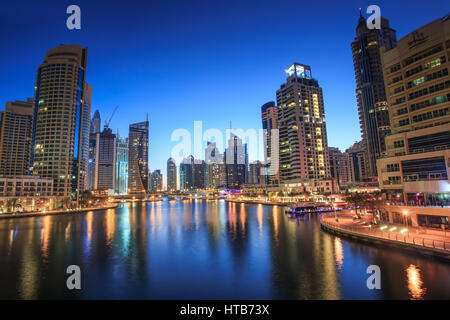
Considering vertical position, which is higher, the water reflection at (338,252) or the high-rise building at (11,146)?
the high-rise building at (11,146)

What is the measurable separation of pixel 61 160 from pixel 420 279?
16272 cm

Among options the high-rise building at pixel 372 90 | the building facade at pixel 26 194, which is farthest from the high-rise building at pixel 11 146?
the high-rise building at pixel 372 90

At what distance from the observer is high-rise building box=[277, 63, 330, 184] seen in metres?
165

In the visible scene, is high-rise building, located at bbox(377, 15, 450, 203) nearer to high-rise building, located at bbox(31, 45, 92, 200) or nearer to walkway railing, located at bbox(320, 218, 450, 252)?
walkway railing, located at bbox(320, 218, 450, 252)

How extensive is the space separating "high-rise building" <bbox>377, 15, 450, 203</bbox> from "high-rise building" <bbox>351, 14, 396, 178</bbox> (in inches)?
4236

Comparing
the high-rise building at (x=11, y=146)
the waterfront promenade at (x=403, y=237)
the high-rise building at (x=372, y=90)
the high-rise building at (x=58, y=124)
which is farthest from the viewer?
the high-rise building at (x=11, y=146)

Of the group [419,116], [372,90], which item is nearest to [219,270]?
[419,116]

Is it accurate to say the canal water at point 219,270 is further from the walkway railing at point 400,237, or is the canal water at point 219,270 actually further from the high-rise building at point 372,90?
the high-rise building at point 372,90

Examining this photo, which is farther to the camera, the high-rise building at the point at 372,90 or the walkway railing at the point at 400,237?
the high-rise building at the point at 372,90

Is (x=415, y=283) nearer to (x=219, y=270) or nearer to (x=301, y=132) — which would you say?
(x=219, y=270)

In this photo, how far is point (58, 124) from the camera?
458ft

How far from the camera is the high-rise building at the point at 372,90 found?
518ft

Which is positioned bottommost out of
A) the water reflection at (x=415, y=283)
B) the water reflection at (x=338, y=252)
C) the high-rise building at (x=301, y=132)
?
the water reflection at (x=338, y=252)

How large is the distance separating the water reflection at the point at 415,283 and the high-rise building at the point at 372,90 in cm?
15333
